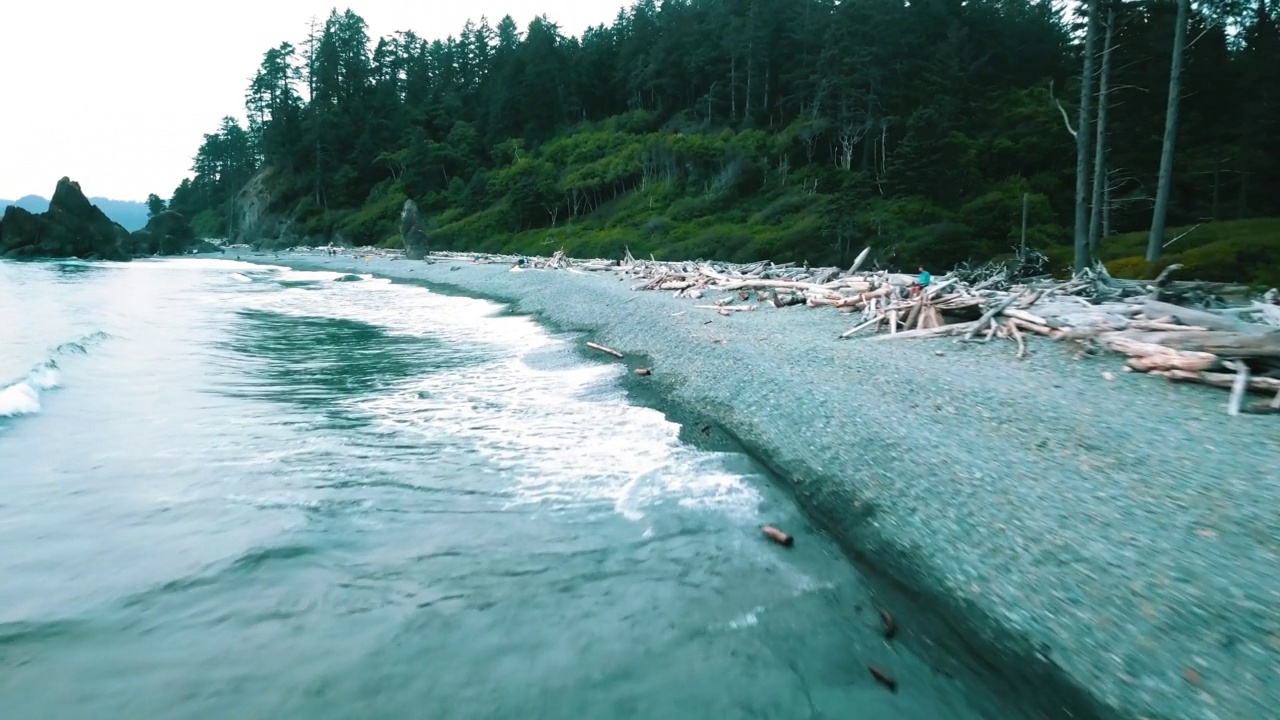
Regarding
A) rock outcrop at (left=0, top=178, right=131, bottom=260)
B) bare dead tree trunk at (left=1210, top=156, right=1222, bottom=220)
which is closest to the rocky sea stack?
rock outcrop at (left=0, top=178, right=131, bottom=260)

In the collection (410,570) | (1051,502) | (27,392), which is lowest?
(410,570)

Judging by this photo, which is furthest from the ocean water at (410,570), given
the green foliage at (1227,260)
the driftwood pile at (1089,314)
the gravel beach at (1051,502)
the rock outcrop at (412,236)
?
the rock outcrop at (412,236)

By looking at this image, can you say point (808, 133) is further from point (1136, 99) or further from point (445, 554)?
point (445, 554)

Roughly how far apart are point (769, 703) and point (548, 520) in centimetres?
262

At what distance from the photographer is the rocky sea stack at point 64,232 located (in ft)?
169

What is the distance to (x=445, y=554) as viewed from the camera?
5.00m

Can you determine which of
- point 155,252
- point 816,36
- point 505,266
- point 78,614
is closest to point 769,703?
point 78,614

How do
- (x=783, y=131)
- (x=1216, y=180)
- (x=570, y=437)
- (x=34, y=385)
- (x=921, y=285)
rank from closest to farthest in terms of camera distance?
(x=570, y=437) < (x=34, y=385) < (x=921, y=285) < (x=1216, y=180) < (x=783, y=131)

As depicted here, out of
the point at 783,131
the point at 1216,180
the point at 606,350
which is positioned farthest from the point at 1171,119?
the point at 783,131

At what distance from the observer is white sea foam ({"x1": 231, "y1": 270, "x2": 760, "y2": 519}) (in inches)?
241

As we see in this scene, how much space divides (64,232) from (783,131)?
58.6 metres

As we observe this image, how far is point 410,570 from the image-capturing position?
4.78m

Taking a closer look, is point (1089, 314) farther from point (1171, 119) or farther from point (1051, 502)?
point (1171, 119)

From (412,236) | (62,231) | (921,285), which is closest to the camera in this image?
(921,285)
